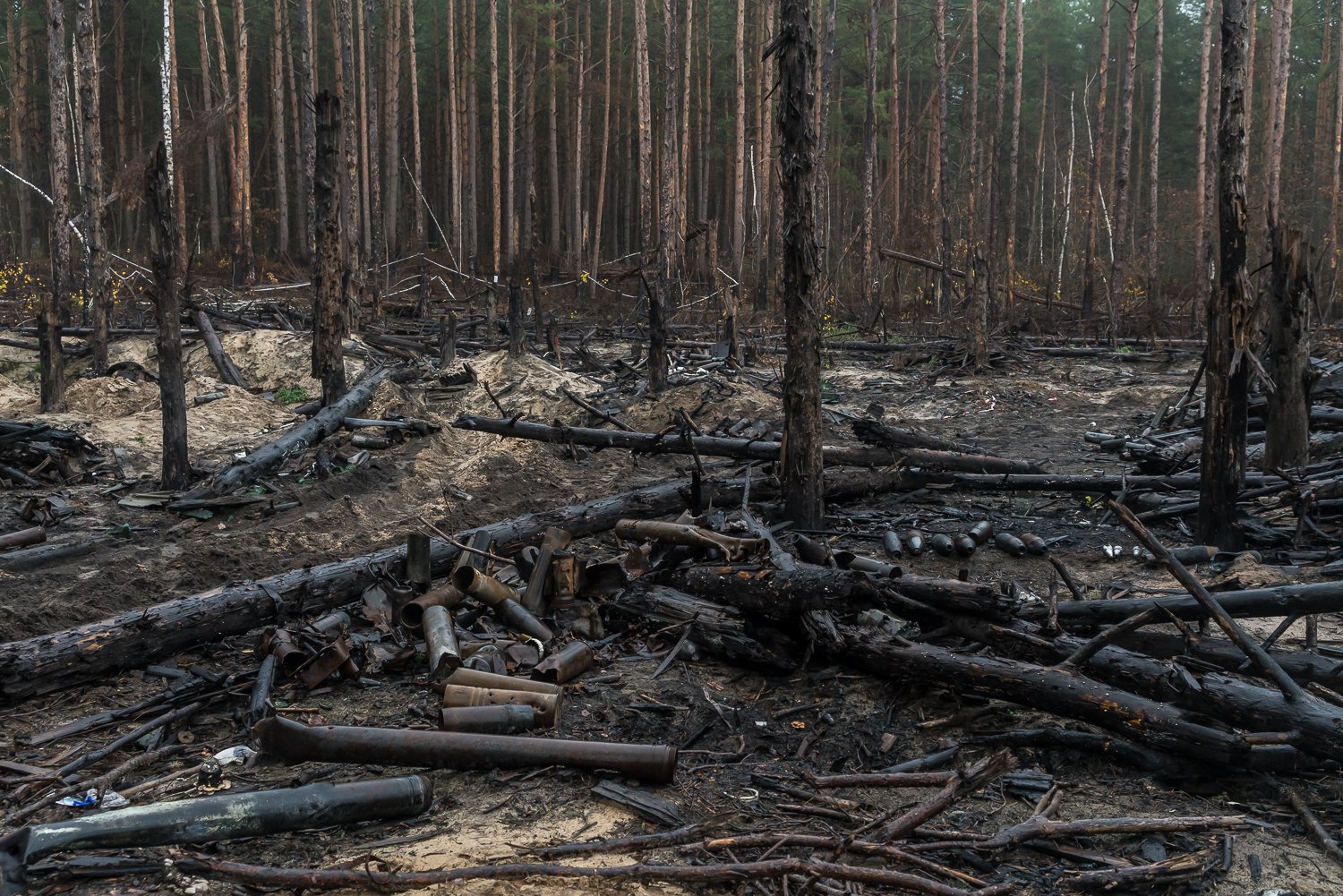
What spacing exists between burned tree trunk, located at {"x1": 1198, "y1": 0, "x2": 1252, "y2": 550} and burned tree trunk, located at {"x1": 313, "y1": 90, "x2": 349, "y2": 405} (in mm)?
9033

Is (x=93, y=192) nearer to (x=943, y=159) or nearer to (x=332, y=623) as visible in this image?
(x=332, y=623)

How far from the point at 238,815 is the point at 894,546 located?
518cm

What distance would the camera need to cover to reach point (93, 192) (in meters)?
13.8

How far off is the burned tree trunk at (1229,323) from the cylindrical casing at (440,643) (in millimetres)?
5472

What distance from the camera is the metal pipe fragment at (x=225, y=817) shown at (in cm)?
350

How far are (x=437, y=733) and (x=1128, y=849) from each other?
284cm

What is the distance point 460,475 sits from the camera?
33.2ft

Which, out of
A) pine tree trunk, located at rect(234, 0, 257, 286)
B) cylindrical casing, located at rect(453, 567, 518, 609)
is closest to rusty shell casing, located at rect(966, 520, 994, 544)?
cylindrical casing, located at rect(453, 567, 518, 609)

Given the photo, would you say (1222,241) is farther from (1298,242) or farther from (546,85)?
(546,85)

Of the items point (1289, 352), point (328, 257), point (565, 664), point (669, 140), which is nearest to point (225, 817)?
point (565, 664)

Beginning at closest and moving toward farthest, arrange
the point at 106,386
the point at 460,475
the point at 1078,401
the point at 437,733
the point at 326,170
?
the point at 437,733 → the point at 460,475 → the point at 326,170 → the point at 106,386 → the point at 1078,401

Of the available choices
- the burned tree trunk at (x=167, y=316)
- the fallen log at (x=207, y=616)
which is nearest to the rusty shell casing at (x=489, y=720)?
the fallen log at (x=207, y=616)

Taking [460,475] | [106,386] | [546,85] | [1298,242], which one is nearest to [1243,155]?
[1298,242]

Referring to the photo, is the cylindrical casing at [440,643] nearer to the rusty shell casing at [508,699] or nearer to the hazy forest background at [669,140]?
the rusty shell casing at [508,699]
